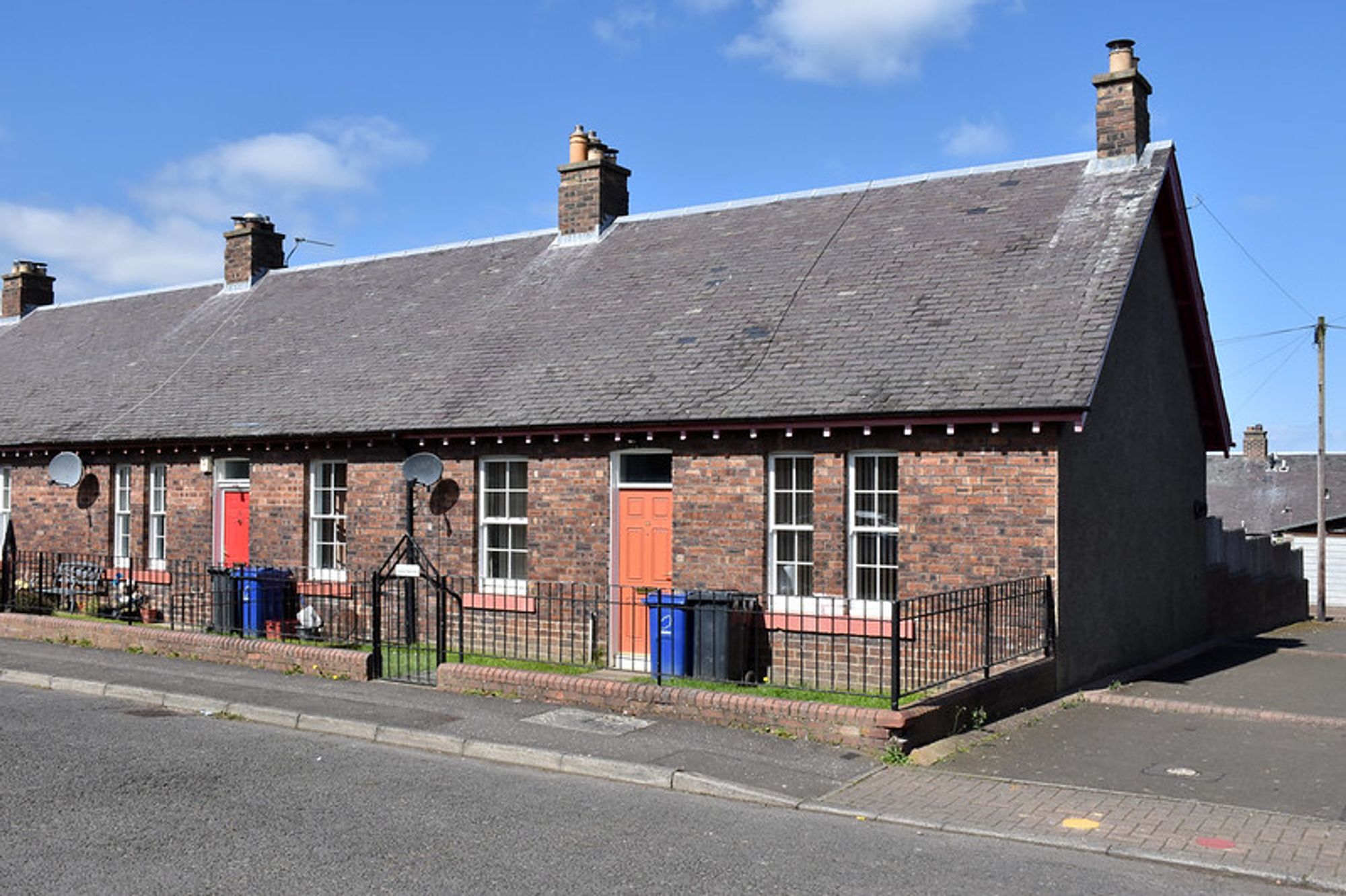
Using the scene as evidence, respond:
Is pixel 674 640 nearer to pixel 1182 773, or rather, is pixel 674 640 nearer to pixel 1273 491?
pixel 1182 773

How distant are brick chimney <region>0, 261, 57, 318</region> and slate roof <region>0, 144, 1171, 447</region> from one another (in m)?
7.51

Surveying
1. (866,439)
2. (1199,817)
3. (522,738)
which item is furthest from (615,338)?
(1199,817)

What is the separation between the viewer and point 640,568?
15.8 m

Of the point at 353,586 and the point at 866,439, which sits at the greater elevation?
the point at 866,439

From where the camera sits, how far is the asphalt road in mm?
7004

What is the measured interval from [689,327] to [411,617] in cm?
528

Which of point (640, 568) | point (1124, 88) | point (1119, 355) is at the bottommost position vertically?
point (640, 568)

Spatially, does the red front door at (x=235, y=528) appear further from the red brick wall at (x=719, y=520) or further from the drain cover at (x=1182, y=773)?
the drain cover at (x=1182, y=773)

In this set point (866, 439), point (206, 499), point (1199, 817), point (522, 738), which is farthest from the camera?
point (206, 499)

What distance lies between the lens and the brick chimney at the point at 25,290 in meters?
30.9

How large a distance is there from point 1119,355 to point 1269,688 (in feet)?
13.7

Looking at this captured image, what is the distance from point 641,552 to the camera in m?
15.9

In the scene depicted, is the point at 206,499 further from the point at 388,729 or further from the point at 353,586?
the point at 388,729

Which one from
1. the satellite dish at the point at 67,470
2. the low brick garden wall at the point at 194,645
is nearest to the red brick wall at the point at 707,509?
the satellite dish at the point at 67,470
